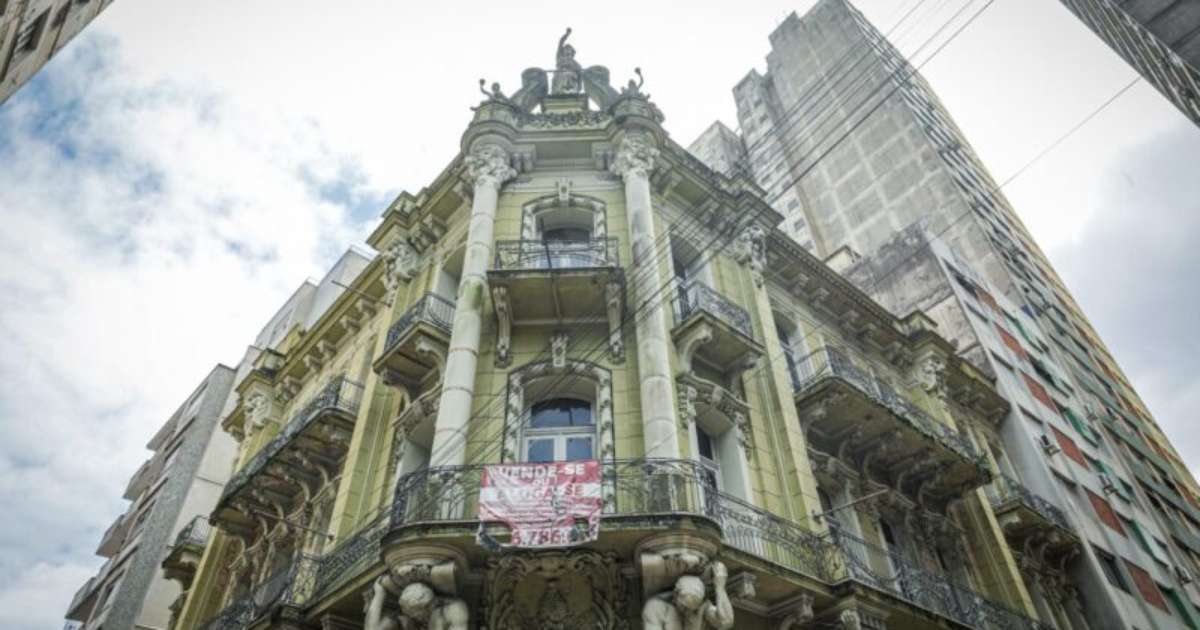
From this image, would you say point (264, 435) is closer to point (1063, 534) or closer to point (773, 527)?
point (773, 527)

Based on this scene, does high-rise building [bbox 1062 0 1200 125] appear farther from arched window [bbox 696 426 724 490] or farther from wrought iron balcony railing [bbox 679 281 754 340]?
arched window [bbox 696 426 724 490]

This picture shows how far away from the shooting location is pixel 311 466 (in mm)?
17406

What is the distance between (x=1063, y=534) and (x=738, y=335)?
47.6ft

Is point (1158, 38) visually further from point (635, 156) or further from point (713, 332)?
point (635, 156)

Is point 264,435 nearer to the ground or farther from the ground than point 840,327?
nearer to the ground

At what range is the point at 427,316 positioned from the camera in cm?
1518

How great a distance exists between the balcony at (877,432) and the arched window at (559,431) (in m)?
5.75

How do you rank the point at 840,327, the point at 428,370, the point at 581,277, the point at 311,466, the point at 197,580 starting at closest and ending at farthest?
the point at 581,277 < the point at 428,370 < the point at 311,466 < the point at 197,580 < the point at 840,327

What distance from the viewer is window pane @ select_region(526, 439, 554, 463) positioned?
1250cm

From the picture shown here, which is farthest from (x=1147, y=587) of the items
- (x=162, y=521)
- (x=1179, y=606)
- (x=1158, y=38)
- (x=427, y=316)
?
(x=162, y=521)

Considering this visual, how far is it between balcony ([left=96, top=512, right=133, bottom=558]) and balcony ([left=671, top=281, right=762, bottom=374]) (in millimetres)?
32608

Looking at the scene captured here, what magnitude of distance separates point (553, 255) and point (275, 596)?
8.62 meters

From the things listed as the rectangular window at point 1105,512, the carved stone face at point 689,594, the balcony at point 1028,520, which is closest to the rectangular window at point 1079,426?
the rectangular window at point 1105,512

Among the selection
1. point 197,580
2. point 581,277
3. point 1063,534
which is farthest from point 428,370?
point 1063,534
